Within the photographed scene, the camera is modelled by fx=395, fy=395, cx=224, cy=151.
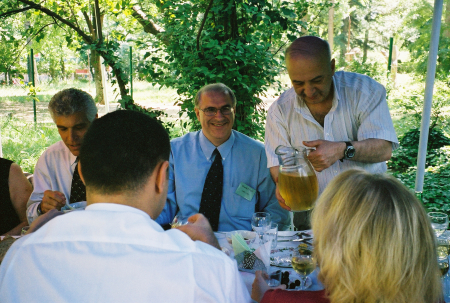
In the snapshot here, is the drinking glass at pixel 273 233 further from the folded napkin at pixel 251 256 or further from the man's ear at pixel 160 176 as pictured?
the man's ear at pixel 160 176

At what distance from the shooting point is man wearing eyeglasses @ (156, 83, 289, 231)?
2.77 meters

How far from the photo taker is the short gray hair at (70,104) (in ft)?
8.26

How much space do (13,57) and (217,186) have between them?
14.4ft

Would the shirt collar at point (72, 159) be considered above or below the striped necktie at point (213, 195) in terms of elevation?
above

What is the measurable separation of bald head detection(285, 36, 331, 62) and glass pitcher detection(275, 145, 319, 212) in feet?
1.97

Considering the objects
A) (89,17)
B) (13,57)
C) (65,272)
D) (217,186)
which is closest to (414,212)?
(65,272)

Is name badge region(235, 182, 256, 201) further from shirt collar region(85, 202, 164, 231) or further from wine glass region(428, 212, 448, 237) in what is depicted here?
shirt collar region(85, 202, 164, 231)

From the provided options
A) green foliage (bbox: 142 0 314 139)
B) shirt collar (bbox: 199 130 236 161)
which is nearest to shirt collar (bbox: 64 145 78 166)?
shirt collar (bbox: 199 130 236 161)

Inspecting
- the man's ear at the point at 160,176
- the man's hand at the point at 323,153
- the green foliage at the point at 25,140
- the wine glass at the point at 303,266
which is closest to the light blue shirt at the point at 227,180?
the man's hand at the point at 323,153

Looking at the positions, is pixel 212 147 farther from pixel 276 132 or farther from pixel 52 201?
pixel 52 201

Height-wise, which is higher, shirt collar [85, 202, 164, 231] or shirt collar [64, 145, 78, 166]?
shirt collar [85, 202, 164, 231]


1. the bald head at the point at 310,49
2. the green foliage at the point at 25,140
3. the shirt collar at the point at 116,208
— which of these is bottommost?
the green foliage at the point at 25,140

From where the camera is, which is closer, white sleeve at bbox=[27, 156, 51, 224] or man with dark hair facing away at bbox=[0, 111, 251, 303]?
man with dark hair facing away at bbox=[0, 111, 251, 303]

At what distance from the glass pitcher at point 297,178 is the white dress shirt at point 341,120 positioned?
57cm
